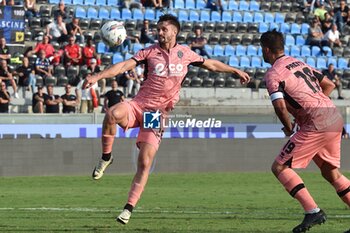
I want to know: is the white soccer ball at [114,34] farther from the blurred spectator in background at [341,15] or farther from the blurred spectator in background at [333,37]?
the blurred spectator in background at [341,15]

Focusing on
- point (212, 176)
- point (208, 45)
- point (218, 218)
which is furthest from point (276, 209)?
point (208, 45)

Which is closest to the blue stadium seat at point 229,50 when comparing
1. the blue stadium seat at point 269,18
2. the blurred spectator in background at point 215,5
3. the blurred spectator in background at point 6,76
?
the blurred spectator in background at point 215,5

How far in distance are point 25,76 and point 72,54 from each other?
6.33 ft

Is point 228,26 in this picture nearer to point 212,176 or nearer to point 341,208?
point 212,176

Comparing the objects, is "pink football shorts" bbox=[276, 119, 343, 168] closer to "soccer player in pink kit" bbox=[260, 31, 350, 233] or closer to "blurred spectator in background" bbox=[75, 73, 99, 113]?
"soccer player in pink kit" bbox=[260, 31, 350, 233]

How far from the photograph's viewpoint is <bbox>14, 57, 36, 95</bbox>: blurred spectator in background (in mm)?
26844

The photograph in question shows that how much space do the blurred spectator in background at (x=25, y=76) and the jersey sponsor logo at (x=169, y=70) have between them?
49.3ft

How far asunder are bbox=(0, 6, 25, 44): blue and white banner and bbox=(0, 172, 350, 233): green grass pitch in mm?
4929

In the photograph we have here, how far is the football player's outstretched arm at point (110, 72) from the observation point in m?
11.1

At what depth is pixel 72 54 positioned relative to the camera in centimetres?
2839

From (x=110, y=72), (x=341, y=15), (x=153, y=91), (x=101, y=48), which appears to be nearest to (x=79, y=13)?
(x=101, y=48)

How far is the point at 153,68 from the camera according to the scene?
12.2 meters

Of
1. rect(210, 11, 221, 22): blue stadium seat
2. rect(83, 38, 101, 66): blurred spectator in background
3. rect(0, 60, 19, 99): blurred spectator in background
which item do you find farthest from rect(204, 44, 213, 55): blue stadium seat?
rect(0, 60, 19, 99): blurred spectator in background

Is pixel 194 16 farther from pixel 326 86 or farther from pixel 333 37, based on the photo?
pixel 326 86
